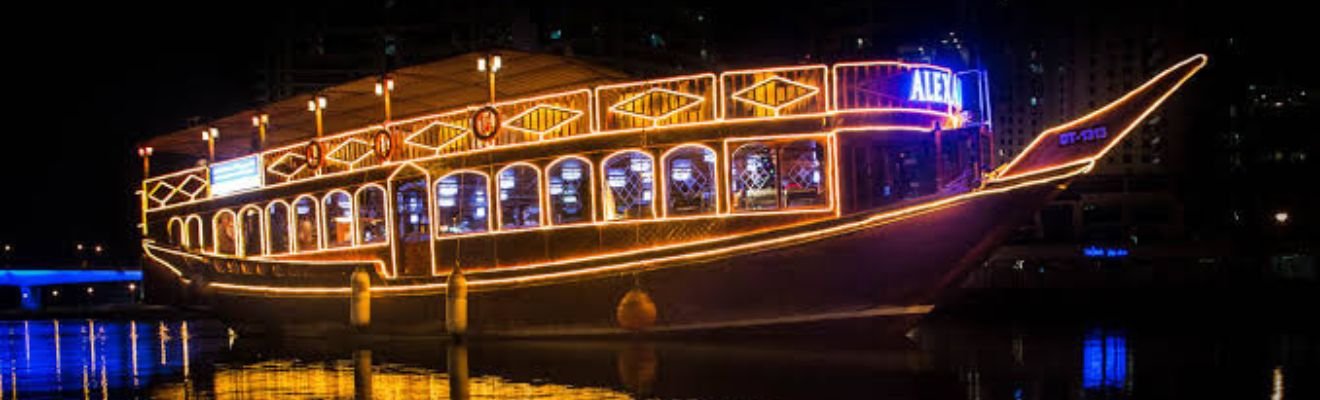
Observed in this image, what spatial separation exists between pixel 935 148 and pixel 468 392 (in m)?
6.82

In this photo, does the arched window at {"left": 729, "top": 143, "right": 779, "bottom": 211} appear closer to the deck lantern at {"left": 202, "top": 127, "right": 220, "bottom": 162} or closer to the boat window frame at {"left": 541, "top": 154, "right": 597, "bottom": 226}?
the boat window frame at {"left": 541, "top": 154, "right": 597, "bottom": 226}

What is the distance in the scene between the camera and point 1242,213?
5716 cm

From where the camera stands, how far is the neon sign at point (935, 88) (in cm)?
1512

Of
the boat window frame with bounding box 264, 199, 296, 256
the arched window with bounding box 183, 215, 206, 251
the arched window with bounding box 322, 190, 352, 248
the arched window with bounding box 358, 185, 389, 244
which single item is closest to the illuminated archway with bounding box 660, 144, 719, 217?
the arched window with bounding box 358, 185, 389, 244

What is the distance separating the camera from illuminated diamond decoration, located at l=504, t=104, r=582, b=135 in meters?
16.3

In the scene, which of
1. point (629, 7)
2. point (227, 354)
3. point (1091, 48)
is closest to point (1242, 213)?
point (1091, 48)

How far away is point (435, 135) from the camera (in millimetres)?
18078

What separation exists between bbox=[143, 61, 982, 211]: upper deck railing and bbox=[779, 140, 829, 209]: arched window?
0.50 metres

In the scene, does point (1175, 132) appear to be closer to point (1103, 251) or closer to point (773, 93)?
point (1103, 251)

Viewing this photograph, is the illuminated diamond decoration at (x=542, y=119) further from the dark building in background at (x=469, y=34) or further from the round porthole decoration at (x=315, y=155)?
the dark building in background at (x=469, y=34)

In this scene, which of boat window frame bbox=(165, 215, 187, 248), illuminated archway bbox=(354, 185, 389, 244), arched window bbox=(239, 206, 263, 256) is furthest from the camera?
boat window frame bbox=(165, 215, 187, 248)

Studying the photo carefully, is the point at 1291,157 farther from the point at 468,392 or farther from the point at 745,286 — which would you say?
the point at 468,392

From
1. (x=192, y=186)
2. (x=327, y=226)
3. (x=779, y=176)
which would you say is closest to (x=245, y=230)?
(x=192, y=186)

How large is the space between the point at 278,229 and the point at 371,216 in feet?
12.0
